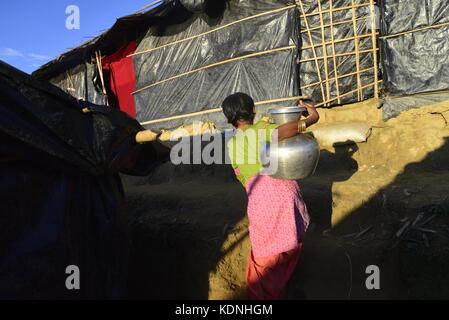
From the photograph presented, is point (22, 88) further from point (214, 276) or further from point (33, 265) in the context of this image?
point (214, 276)

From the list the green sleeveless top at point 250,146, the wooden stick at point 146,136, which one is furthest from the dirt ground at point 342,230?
the wooden stick at point 146,136

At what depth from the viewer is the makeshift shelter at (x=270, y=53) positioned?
506 cm

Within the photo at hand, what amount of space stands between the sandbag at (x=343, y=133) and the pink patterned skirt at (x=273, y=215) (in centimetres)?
366

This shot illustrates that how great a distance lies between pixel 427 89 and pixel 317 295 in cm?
437

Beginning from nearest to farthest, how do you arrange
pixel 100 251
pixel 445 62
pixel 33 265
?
1. pixel 33 265
2. pixel 100 251
3. pixel 445 62

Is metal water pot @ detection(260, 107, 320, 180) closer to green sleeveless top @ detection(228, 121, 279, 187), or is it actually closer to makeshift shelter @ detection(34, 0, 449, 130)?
green sleeveless top @ detection(228, 121, 279, 187)

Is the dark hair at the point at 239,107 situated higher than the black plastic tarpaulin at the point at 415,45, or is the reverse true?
the black plastic tarpaulin at the point at 415,45

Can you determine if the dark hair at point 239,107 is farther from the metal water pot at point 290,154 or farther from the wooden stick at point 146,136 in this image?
the wooden stick at point 146,136

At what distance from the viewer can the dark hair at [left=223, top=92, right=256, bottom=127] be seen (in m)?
1.85

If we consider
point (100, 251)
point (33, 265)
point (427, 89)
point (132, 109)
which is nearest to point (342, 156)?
point (427, 89)

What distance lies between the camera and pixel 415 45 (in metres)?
5.02

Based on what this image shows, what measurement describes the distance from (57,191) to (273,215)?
4.59 feet

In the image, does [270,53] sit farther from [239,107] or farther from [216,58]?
[239,107]

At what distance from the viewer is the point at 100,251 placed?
205 centimetres
